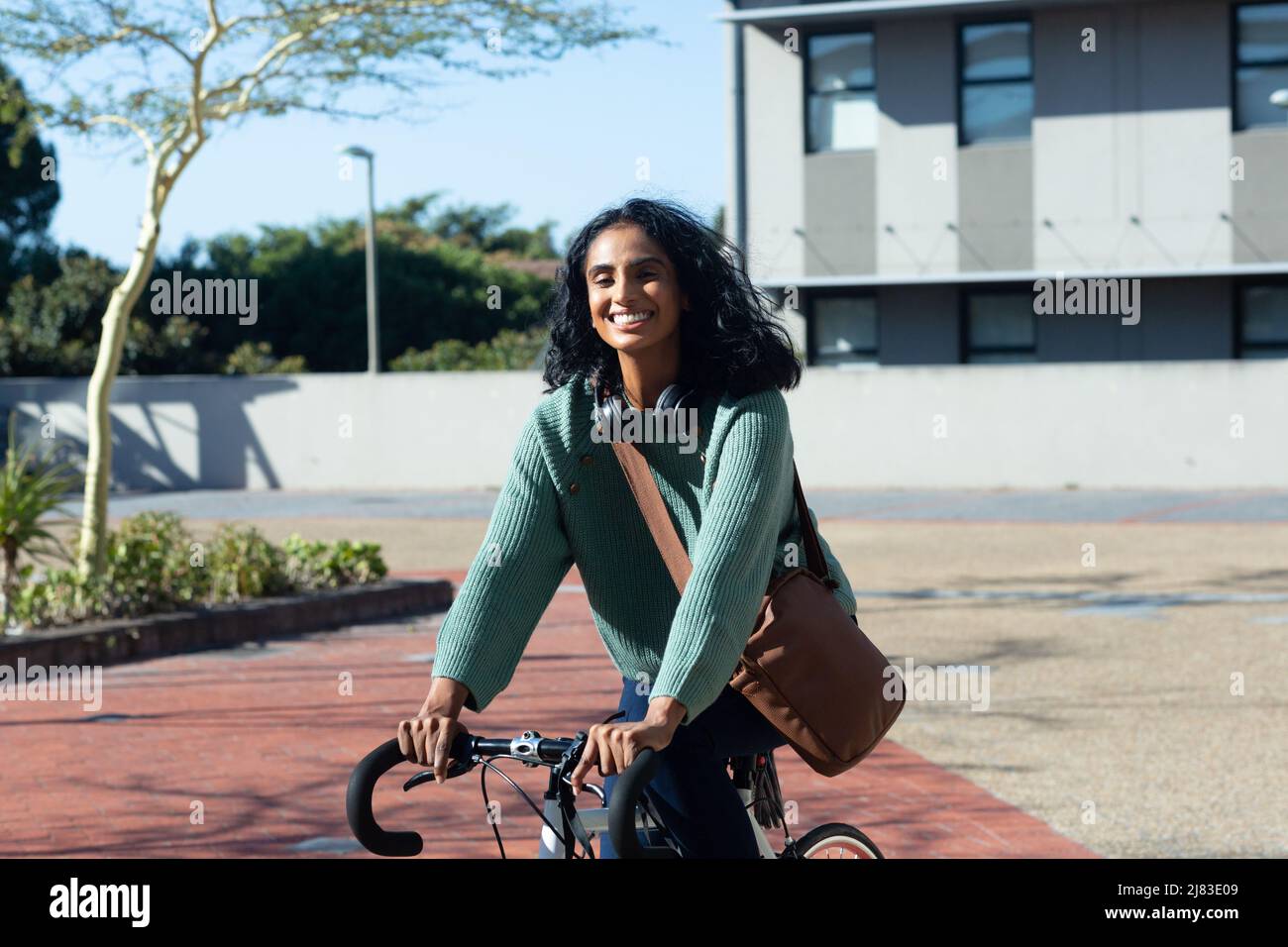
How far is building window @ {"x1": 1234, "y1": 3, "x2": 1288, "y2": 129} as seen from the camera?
77.9 feet

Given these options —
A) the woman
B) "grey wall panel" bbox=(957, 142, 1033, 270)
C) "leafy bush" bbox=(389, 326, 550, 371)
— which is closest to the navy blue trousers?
the woman

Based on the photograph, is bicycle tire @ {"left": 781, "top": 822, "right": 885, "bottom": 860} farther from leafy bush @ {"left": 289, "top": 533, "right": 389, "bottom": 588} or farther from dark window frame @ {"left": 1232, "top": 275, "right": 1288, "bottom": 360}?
dark window frame @ {"left": 1232, "top": 275, "right": 1288, "bottom": 360}

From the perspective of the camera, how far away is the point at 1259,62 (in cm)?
2383

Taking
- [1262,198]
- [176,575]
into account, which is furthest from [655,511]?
[1262,198]

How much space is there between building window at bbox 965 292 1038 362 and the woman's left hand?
2356cm

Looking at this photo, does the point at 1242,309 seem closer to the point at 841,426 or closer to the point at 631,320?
the point at 841,426

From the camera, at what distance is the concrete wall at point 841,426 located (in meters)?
22.8

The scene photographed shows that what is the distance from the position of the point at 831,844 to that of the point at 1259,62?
23268 mm

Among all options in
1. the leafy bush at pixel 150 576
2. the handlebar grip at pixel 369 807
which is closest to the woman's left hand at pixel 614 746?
the handlebar grip at pixel 369 807

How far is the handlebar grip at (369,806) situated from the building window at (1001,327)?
23546 millimetres

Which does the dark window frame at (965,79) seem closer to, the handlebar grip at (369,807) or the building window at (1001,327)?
the building window at (1001,327)
